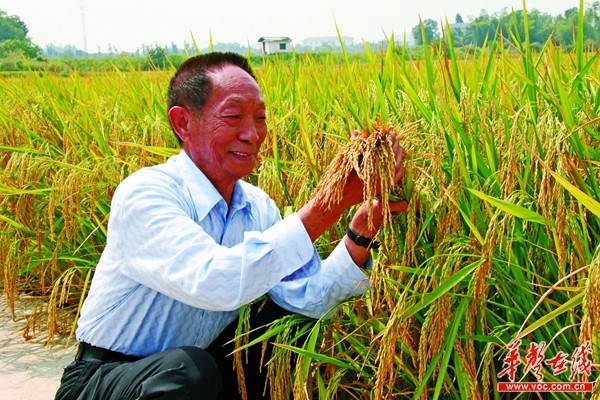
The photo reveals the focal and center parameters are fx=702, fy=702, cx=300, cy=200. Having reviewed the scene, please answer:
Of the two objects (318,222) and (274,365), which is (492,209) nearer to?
(318,222)

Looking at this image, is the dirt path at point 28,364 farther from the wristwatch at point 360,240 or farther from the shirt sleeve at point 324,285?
the wristwatch at point 360,240

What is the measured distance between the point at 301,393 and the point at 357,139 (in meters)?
0.79

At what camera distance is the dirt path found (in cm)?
297

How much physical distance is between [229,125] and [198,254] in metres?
0.46

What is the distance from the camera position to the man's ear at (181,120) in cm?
225

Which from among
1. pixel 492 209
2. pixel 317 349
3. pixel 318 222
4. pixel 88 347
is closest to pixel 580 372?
pixel 492 209

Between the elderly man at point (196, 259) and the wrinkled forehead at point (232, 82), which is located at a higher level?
the wrinkled forehead at point (232, 82)

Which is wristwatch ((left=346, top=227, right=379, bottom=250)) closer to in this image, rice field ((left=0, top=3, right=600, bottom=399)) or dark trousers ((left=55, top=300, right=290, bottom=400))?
rice field ((left=0, top=3, right=600, bottom=399))

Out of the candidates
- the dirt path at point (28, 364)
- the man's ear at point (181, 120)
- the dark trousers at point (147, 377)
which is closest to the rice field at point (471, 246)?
the dark trousers at point (147, 377)

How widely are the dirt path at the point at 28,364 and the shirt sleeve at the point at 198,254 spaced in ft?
4.08

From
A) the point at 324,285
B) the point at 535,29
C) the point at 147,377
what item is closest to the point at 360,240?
the point at 324,285

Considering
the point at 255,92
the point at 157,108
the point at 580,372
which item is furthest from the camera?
the point at 157,108

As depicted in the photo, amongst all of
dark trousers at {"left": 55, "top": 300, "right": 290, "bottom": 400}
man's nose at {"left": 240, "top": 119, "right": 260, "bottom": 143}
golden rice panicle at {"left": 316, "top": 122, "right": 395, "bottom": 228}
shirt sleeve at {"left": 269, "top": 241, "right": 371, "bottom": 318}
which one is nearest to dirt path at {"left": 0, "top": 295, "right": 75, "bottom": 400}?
dark trousers at {"left": 55, "top": 300, "right": 290, "bottom": 400}

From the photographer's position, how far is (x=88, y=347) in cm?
228
